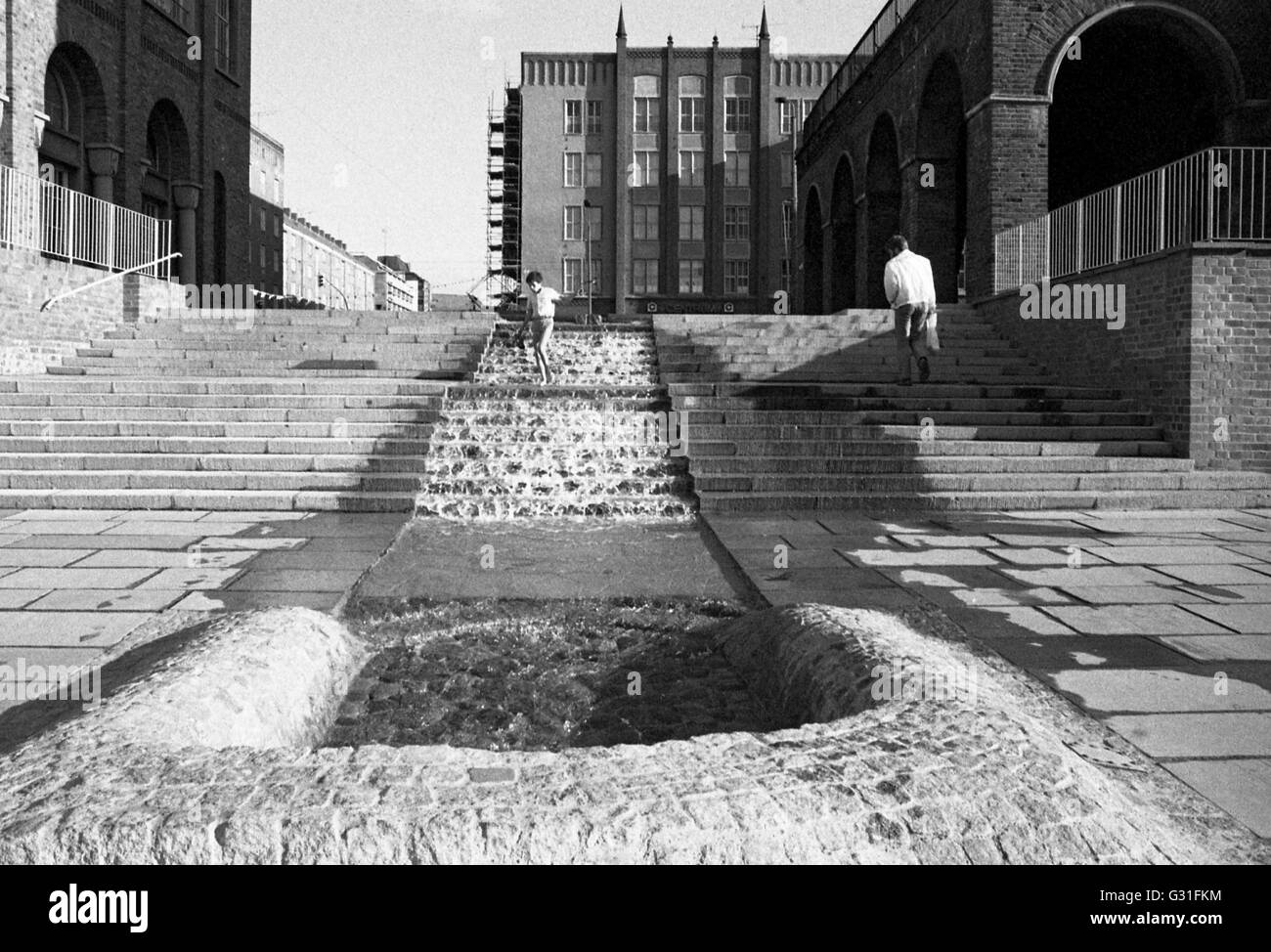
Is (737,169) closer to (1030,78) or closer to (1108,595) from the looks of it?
(1030,78)

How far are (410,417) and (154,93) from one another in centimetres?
1697

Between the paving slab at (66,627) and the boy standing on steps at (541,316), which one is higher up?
the boy standing on steps at (541,316)

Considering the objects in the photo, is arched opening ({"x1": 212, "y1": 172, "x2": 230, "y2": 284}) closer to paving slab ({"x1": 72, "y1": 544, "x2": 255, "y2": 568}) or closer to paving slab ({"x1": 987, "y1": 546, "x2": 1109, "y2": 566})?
paving slab ({"x1": 72, "y1": 544, "x2": 255, "y2": 568})

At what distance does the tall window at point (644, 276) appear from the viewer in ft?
172

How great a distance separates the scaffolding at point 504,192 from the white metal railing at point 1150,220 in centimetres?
4017

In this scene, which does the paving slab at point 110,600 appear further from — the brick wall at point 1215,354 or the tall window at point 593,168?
the tall window at point 593,168

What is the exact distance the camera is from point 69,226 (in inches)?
663

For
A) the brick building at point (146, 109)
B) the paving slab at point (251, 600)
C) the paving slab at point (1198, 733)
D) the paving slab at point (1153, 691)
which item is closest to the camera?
the paving slab at point (1198, 733)

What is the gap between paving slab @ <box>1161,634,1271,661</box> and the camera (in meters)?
4.87

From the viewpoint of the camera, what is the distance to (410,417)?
11.7 m

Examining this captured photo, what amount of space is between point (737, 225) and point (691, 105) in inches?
269

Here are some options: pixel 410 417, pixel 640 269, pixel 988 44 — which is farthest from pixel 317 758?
pixel 640 269

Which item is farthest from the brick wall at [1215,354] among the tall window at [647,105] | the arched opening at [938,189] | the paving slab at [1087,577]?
the tall window at [647,105]

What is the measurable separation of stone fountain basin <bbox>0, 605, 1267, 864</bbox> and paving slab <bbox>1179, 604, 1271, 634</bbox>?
232 cm
